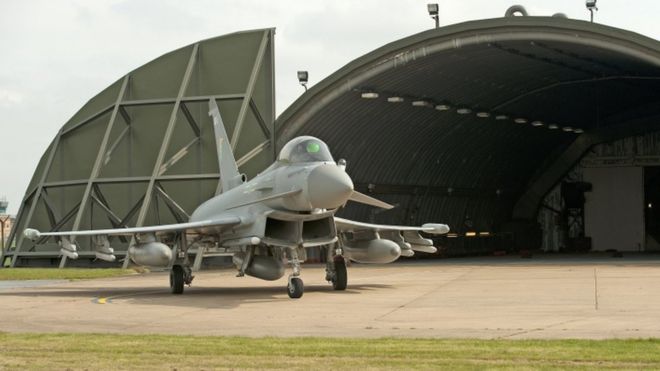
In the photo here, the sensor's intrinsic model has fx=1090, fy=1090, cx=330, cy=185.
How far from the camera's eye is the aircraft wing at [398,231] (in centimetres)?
2356

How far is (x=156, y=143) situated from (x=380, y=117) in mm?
8600

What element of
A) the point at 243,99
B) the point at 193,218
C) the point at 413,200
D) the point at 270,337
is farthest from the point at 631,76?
the point at 270,337

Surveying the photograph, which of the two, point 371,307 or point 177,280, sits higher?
point 177,280

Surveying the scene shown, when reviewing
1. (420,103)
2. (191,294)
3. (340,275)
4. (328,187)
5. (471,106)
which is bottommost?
(191,294)

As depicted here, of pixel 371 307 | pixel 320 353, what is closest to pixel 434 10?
pixel 371 307

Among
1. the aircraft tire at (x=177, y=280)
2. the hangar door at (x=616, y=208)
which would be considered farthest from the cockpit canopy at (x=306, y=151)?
the hangar door at (x=616, y=208)

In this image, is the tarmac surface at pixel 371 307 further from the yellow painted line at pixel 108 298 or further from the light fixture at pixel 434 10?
the light fixture at pixel 434 10

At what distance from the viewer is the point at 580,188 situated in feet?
185

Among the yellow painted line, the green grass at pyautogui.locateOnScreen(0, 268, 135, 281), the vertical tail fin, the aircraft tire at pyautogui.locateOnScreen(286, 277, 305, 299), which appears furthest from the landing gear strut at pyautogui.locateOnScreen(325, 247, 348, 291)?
the green grass at pyautogui.locateOnScreen(0, 268, 135, 281)

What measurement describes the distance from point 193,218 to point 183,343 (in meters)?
13.1

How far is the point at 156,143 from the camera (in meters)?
41.3

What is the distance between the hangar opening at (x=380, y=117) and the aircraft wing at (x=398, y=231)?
1037 cm

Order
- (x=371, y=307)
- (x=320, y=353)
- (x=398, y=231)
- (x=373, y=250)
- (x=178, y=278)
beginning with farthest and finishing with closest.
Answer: (x=398, y=231) < (x=178, y=278) < (x=373, y=250) < (x=371, y=307) < (x=320, y=353)

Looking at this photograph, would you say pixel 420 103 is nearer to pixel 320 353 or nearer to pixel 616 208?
pixel 616 208
